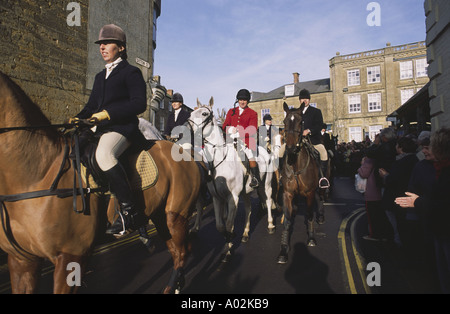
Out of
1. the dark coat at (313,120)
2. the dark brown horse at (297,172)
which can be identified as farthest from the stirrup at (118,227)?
the dark coat at (313,120)

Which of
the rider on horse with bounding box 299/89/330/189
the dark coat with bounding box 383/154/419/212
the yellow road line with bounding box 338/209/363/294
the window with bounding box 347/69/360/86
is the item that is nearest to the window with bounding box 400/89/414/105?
the window with bounding box 347/69/360/86

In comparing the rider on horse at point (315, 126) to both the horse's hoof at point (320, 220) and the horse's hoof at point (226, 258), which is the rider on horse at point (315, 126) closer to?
the horse's hoof at point (320, 220)

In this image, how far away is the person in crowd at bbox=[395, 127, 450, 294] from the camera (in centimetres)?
285

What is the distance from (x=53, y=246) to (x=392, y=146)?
669 cm

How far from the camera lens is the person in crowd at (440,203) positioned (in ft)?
9.36

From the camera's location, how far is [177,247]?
12.1ft

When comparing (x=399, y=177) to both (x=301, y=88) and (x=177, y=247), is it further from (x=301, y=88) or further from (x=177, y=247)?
(x=301, y=88)

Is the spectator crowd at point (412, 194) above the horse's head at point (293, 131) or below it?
below

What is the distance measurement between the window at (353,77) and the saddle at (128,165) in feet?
133

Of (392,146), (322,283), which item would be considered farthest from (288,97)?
(322,283)

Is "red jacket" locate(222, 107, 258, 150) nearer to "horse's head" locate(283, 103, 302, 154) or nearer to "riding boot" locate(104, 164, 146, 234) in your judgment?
"horse's head" locate(283, 103, 302, 154)

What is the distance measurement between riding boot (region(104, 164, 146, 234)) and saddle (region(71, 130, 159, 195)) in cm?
14
